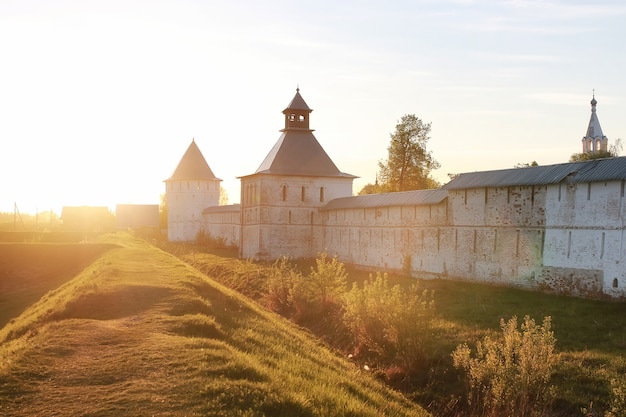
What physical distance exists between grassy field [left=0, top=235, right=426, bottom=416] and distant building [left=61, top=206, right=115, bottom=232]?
50.1m

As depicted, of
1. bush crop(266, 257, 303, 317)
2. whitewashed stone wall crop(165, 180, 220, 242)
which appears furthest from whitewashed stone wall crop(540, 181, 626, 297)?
whitewashed stone wall crop(165, 180, 220, 242)

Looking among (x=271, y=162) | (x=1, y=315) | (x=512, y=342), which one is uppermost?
(x=271, y=162)

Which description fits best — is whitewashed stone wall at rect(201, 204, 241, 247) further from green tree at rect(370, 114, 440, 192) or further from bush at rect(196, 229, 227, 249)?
green tree at rect(370, 114, 440, 192)

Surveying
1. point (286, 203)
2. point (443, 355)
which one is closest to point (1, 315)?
point (443, 355)

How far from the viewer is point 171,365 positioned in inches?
290

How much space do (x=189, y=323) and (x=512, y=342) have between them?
530cm

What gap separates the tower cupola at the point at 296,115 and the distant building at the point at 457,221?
2.1 inches

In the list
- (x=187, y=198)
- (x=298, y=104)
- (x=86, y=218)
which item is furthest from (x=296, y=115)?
(x=86, y=218)

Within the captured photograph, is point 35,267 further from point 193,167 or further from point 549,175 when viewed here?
point 193,167

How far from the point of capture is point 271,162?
1130 inches

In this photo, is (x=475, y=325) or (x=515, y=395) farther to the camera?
(x=475, y=325)

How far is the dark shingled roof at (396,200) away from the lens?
19.0 meters

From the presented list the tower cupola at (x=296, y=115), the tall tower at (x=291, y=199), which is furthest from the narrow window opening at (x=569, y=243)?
the tower cupola at (x=296, y=115)

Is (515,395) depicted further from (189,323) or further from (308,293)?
(308,293)
